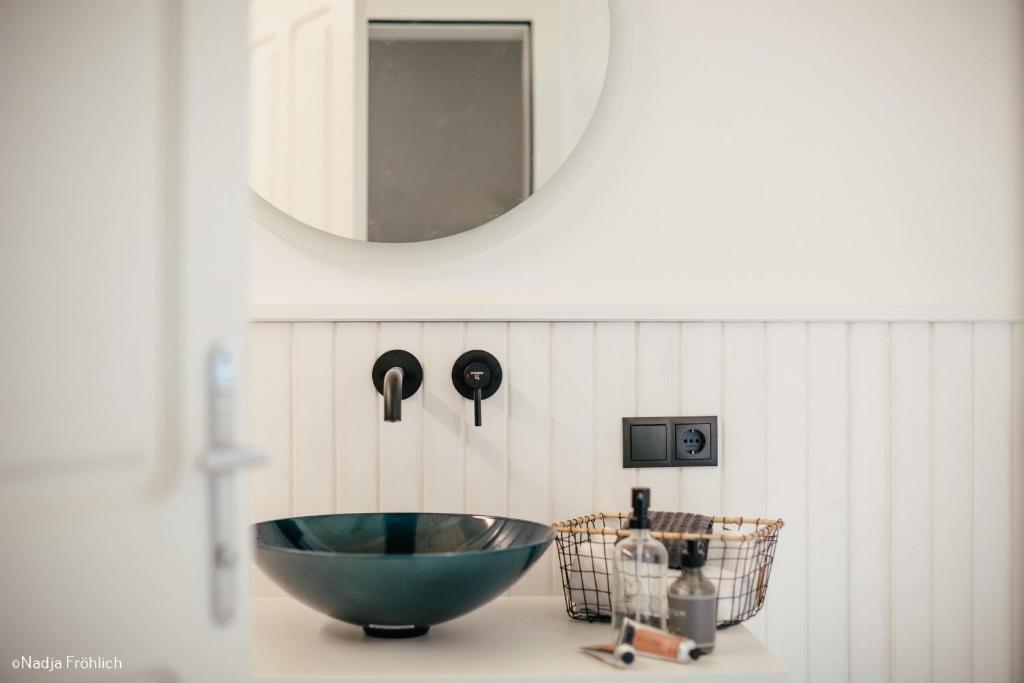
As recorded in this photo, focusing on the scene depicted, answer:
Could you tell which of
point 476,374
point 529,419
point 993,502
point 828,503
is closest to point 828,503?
point 828,503

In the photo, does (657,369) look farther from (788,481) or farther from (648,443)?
(788,481)

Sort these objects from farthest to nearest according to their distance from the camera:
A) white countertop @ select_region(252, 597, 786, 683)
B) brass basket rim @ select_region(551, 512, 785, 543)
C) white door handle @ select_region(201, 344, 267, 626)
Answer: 1. brass basket rim @ select_region(551, 512, 785, 543)
2. white countertop @ select_region(252, 597, 786, 683)
3. white door handle @ select_region(201, 344, 267, 626)

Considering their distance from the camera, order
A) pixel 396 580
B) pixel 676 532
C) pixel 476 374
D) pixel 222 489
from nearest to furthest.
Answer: pixel 222 489
pixel 396 580
pixel 676 532
pixel 476 374

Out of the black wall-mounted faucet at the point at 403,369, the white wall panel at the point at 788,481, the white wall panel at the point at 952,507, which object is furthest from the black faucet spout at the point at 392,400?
the white wall panel at the point at 952,507

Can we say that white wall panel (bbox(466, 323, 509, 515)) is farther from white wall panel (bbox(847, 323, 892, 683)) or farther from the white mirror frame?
white wall panel (bbox(847, 323, 892, 683))

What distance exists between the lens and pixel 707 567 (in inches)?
48.1

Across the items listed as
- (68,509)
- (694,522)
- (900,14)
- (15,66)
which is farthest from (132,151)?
(900,14)

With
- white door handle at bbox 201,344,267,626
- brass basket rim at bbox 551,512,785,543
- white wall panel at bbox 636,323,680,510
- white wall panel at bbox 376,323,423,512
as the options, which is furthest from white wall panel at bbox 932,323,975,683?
white door handle at bbox 201,344,267,626

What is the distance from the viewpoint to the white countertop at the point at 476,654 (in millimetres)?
1038

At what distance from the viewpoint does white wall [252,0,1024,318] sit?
4.93ft

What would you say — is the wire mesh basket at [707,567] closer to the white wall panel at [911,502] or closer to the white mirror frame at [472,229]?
the white wall panel at [911,502]

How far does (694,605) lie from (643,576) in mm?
70

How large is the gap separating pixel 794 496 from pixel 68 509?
108 centimetres

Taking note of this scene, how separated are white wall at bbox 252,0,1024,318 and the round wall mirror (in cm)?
7
